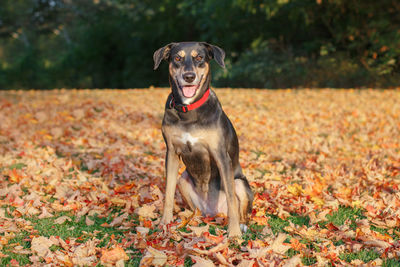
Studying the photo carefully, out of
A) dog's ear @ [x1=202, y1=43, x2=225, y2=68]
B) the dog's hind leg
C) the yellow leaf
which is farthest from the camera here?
the yellow leaf

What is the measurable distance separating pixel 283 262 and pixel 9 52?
54549 millimetres

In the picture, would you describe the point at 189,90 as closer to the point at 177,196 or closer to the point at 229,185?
the point at 229,185

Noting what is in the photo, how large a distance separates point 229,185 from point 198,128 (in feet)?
2.01

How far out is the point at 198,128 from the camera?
388 cm

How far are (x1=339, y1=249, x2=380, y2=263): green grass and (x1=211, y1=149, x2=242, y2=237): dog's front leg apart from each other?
0.96m

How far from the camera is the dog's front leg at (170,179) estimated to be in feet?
13.4

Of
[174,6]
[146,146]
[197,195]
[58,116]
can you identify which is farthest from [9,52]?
[197,195]

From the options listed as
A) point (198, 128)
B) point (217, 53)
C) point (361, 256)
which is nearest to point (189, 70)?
point (217, 53)

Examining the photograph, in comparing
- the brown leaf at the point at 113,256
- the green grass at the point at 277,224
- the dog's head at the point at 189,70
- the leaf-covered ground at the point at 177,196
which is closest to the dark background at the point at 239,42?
the leaf-covered ground at the point at 177,196

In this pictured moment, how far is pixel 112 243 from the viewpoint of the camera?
12.8ft

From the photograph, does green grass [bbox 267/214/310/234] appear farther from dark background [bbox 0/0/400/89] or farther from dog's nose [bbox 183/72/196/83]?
dark background [bbox 0/0/400/89]

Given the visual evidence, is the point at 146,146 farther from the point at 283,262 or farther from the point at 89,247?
the point at 283,262

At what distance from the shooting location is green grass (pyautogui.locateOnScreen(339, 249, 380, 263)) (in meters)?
3.65

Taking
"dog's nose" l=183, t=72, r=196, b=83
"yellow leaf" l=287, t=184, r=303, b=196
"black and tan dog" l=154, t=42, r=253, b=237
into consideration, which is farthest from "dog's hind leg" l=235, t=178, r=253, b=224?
"yellow leaf" l=287, t=184, r=303, b=196
